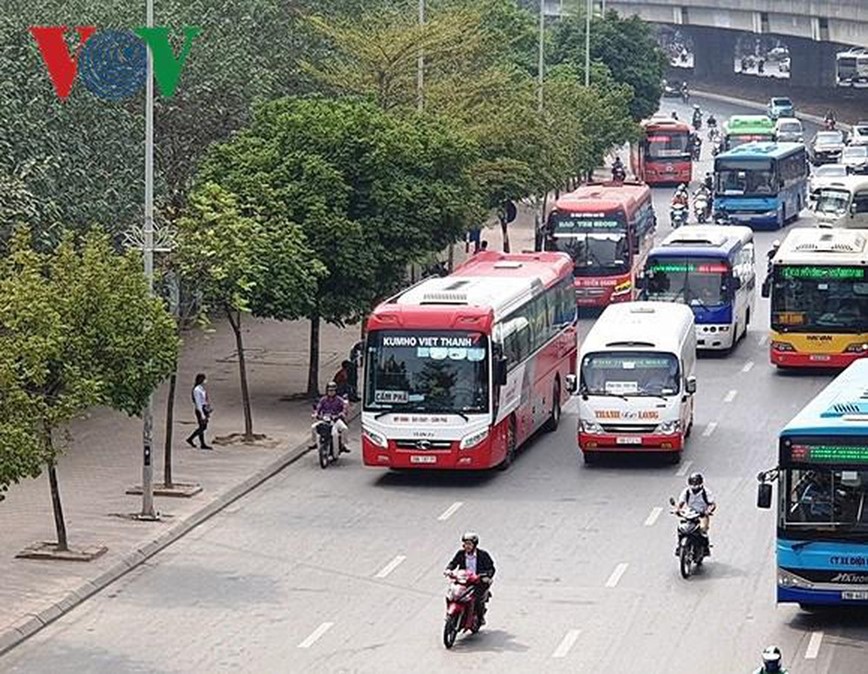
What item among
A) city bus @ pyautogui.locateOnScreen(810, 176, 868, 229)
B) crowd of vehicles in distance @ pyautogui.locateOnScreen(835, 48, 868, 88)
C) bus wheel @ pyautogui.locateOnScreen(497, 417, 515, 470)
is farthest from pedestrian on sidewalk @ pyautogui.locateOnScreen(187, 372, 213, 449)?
crowd of vehicles in distance @ pyautogui.locateOnScreen(835, 48, 868, 88)

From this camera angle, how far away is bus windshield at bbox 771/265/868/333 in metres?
47.6

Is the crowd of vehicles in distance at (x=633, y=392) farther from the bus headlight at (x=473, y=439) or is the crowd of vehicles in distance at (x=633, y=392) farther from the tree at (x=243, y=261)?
the tree at (x=243, y=261)

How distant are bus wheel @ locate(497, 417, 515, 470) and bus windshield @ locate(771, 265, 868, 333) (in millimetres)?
10811

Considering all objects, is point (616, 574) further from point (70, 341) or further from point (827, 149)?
point (827, 149)

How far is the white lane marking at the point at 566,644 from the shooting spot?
27062 mm

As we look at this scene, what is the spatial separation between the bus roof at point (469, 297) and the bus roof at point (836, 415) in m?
9.09

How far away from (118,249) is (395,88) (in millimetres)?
13236

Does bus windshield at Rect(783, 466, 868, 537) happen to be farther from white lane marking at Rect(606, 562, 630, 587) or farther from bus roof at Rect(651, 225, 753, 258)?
bus roof at Rect(651, 225, 753, 258)

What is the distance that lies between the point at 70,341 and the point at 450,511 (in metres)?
7.82

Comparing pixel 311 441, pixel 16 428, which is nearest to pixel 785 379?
pixel 311 441

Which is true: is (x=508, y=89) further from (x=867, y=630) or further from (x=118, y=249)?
(x=867, y=630)

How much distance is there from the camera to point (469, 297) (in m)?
38.7

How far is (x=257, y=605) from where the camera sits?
2970cm

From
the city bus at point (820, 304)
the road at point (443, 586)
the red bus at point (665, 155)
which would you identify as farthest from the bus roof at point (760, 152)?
the road at point (443, 586)
